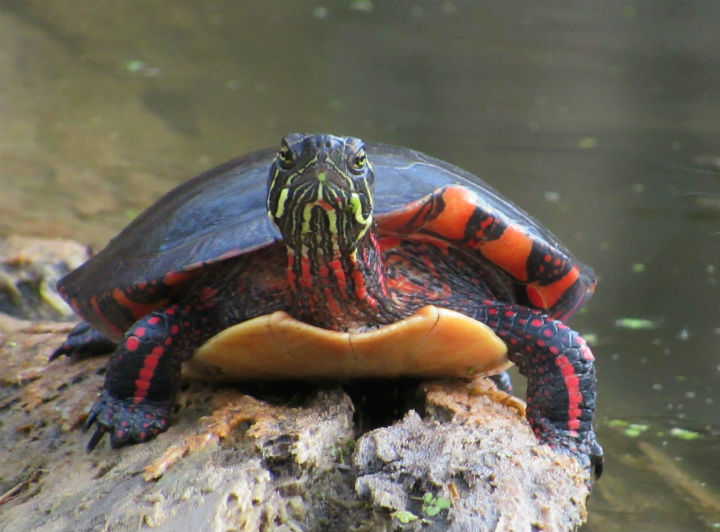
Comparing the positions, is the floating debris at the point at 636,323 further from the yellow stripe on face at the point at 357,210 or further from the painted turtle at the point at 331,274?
the yellow stripe on face at the point at 357,210

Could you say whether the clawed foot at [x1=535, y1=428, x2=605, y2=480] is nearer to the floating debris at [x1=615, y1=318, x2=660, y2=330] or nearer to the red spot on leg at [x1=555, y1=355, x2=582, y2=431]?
the red spot on leg at [x1=555, y1=355, x2=582, y2=431]

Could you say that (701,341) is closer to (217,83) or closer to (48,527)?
(48,527)

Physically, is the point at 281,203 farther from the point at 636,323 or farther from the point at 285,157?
the point at 636,323

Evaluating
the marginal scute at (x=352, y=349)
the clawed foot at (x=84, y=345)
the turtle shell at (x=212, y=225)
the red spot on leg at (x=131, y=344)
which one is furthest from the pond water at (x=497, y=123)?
the clawed foot at (x=84, y=345)

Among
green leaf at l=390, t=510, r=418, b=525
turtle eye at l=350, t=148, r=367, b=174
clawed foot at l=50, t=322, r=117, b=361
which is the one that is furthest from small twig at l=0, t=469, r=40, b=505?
turtle eye at l=350, t=148, r=367, b=174

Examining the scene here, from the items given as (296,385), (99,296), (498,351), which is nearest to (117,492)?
(296,385)

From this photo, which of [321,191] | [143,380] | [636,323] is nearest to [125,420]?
[143,380]
